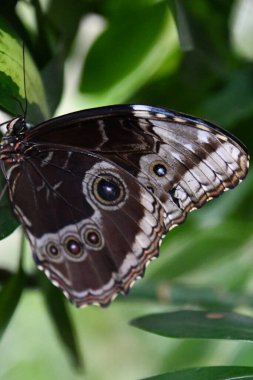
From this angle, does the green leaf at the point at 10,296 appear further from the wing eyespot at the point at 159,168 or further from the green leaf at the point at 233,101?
the green leaf at the point at 233,101

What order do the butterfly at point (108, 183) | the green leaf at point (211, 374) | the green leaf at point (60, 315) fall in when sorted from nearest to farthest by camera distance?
1. the green leaf at point (211, 374)
2. the butterfly at point (108, 183)
3. the green leaf at point (60, 315)

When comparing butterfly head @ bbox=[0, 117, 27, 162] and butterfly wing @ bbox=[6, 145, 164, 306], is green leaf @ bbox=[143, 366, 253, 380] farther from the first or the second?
butterfly head @ bbox=[0, 117, 27, 162]

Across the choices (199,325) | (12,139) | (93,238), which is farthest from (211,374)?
(12,139)

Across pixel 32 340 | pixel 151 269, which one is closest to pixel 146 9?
pixel 151 269

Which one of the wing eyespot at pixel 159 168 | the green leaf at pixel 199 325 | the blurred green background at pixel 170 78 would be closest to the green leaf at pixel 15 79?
the blurred green background at pixel 170 78

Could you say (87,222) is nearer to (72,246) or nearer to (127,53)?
(72,246)

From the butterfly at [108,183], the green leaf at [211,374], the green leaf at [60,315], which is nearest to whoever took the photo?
the green leaf at [211,374]

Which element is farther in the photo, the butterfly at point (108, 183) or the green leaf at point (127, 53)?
the green leaf at point (127, 53)
